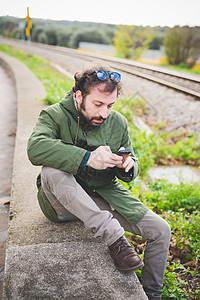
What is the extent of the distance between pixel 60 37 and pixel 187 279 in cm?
3821

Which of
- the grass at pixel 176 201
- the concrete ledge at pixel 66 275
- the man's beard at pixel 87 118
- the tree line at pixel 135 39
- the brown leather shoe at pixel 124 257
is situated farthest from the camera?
the tree line at pixel 135 39

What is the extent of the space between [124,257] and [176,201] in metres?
1.82

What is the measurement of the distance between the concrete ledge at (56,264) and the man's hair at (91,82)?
996 mm

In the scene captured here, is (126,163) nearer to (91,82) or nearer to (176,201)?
(91,82)

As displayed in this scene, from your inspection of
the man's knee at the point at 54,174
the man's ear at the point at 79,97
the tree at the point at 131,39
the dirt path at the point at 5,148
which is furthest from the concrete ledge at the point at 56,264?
the tree at the point at 131,39

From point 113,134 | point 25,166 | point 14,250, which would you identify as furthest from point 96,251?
point 25,166

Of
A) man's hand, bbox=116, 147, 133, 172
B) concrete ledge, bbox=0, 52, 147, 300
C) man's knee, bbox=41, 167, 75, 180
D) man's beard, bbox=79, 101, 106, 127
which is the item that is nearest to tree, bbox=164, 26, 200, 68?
man's beard, bbox=79, 101, 106, 127

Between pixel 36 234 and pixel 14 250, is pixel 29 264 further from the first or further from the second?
pixel 36 234

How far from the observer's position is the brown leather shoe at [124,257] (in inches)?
73.6

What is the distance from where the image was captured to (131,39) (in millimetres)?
29250

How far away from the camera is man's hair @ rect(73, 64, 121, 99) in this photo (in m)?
2.16

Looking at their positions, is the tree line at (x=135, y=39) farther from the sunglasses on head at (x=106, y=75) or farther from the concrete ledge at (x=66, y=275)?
the concrete ledge at (x=66, y=275)

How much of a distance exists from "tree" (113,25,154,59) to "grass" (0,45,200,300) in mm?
24163

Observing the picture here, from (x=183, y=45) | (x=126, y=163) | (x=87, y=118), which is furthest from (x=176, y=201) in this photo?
(x=183, y=45)
